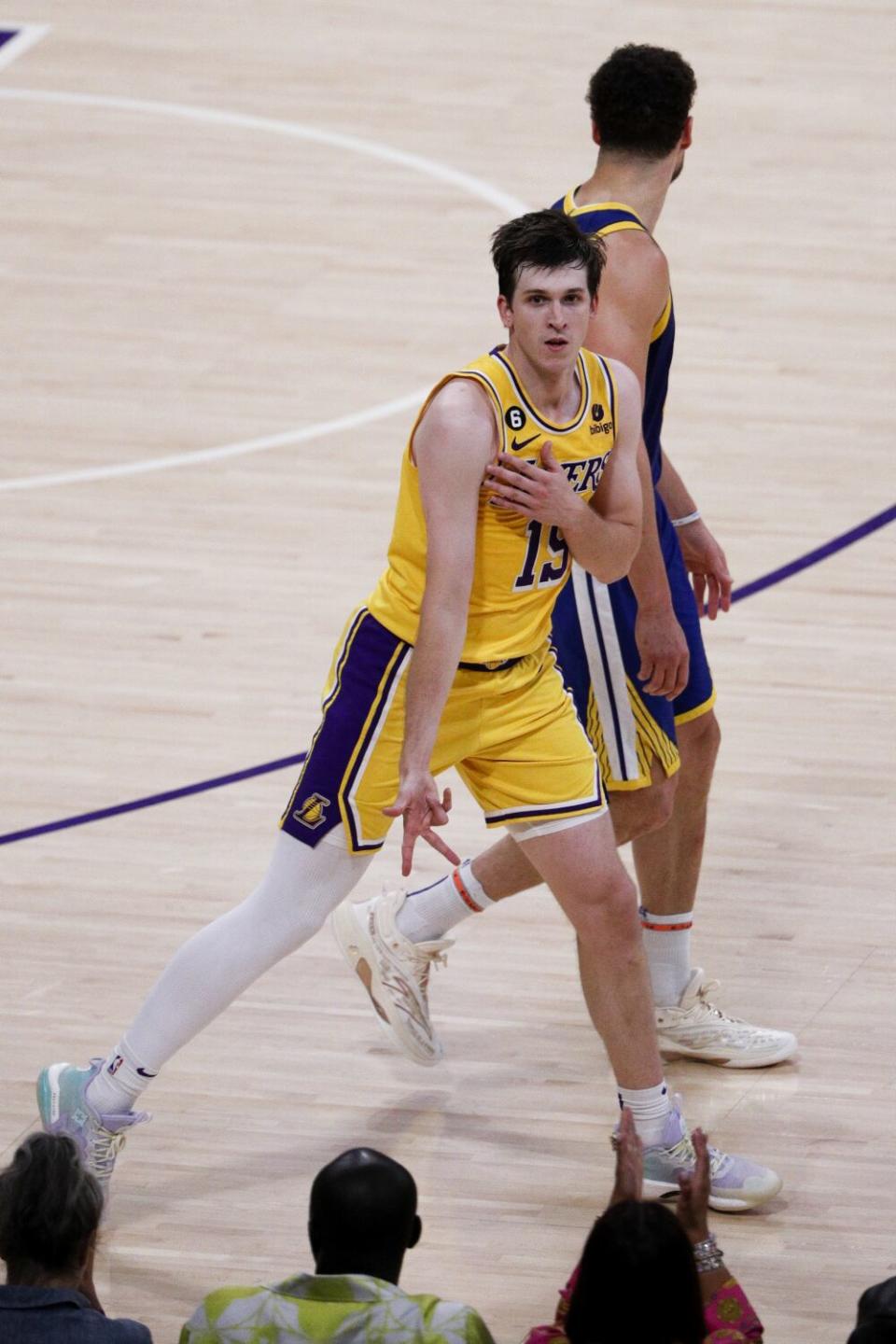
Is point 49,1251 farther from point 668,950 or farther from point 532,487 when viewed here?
point 668,950

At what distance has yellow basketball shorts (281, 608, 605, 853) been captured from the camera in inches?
180

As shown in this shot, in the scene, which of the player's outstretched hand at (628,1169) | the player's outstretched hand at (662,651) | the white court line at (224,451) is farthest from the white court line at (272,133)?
the player's outstretched hand at (628,1169)

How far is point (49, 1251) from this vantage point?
11.5 feet

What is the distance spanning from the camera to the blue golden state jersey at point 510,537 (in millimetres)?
4434

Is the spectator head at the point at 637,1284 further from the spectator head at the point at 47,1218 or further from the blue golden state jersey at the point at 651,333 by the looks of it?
the blue golden state jersey at the point at 651,333

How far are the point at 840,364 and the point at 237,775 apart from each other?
3859mm

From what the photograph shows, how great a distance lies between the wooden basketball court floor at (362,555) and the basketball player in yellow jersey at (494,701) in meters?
0.34

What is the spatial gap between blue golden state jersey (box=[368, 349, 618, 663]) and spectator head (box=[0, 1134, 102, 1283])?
138cm

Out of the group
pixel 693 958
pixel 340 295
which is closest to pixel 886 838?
pixel 693 958

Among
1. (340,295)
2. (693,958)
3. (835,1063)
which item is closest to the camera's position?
(835,1063)

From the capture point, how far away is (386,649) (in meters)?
4.59

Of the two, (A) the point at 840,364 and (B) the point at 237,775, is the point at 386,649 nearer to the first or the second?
(B) the point at 237,775

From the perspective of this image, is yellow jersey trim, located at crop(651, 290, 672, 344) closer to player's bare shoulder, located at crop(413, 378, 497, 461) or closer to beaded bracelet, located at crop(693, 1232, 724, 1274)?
player's bare shoulder, located at crop(413, 378, 497, 461)

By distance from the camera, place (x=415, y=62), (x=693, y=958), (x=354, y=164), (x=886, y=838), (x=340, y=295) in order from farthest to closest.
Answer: (x=415, y=62) < (x=354, y=164) < (x=340, y=295) < (x=886, y=838) < (x=693, y=958)
